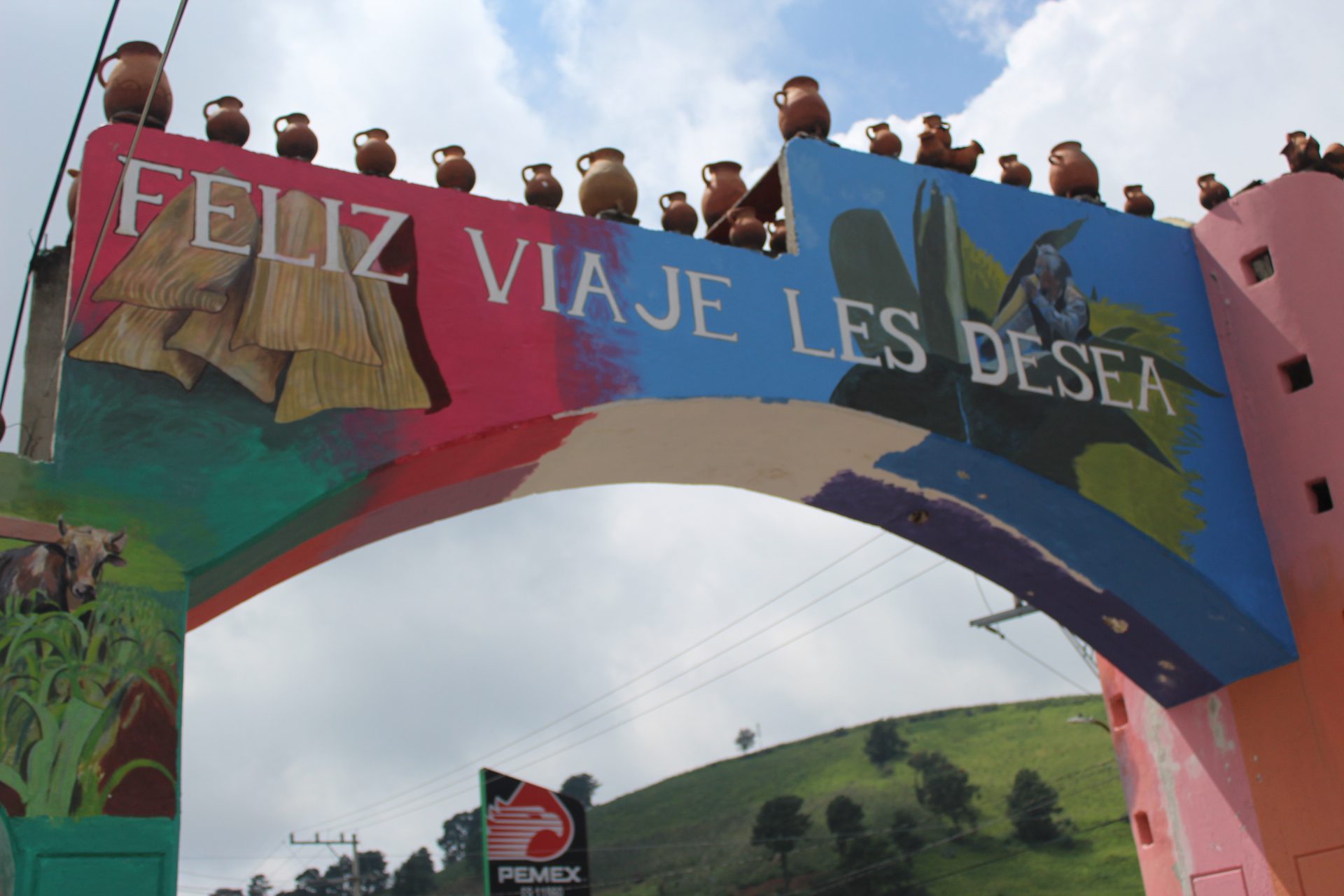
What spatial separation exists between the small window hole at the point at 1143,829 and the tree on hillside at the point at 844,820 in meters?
46.4

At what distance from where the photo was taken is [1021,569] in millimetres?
8820

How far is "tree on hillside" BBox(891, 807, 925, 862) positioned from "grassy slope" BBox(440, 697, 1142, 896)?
0.50 m

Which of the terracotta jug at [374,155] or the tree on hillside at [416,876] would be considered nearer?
the terracotta jug at [374,155]

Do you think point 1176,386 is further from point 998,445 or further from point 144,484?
point 144,484

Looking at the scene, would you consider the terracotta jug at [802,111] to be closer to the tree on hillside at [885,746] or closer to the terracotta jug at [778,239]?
the terracotta jug at [778,239]

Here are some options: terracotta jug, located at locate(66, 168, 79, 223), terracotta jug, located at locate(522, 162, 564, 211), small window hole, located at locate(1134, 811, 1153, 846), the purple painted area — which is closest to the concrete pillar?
terracotta jug, located at locate(66, 168, 79, 223)

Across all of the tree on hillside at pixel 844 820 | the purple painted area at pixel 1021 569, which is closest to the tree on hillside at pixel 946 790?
the tree on hillside at pixel 844 820

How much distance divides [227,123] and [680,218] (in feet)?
8.46

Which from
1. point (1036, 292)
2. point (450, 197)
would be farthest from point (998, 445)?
point (450, 197)

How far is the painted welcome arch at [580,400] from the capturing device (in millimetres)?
5934

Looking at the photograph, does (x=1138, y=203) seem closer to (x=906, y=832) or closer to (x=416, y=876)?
(x=906, y=832)

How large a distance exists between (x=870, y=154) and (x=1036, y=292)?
4.57 ft

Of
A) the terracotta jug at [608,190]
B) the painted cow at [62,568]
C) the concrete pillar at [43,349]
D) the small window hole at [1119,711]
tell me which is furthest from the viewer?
the small window hole at [1119,711]

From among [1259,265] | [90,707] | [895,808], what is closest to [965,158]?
[1259,265]
